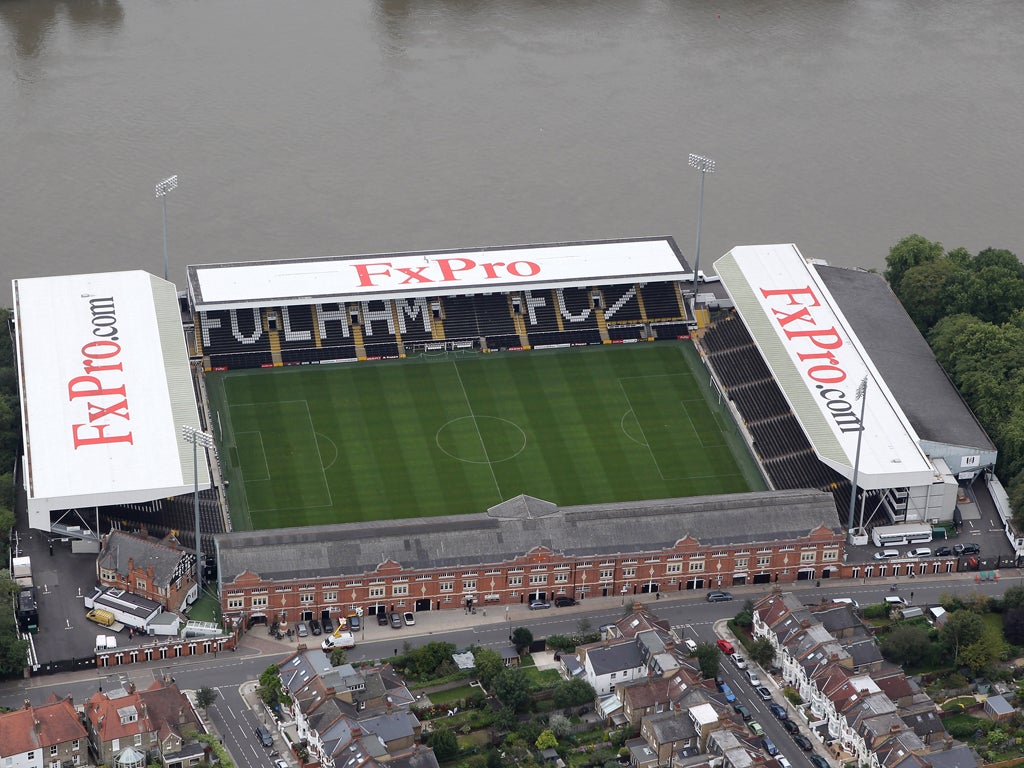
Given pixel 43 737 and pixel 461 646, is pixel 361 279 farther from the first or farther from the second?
pixel 43 737

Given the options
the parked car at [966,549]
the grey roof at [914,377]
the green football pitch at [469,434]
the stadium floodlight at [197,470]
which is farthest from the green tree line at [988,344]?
the stadium floodlight at [197,470]

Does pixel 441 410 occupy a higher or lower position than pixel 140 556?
lower

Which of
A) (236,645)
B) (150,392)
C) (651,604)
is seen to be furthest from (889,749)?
(150,392)

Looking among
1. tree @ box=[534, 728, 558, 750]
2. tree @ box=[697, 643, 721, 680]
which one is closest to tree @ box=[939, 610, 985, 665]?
tree @ box=[697, 643, 721, 680]

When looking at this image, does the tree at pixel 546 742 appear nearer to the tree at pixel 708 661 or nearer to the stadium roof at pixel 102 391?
the tree at pixel 708 661

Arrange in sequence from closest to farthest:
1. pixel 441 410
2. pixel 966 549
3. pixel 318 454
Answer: pixel 966 549 → pixel 318 454 → pixel 441 410

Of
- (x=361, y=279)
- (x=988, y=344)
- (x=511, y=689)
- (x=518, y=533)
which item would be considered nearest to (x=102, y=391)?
(x=361, y=279)

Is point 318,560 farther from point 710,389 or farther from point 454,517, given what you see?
point 710,389
